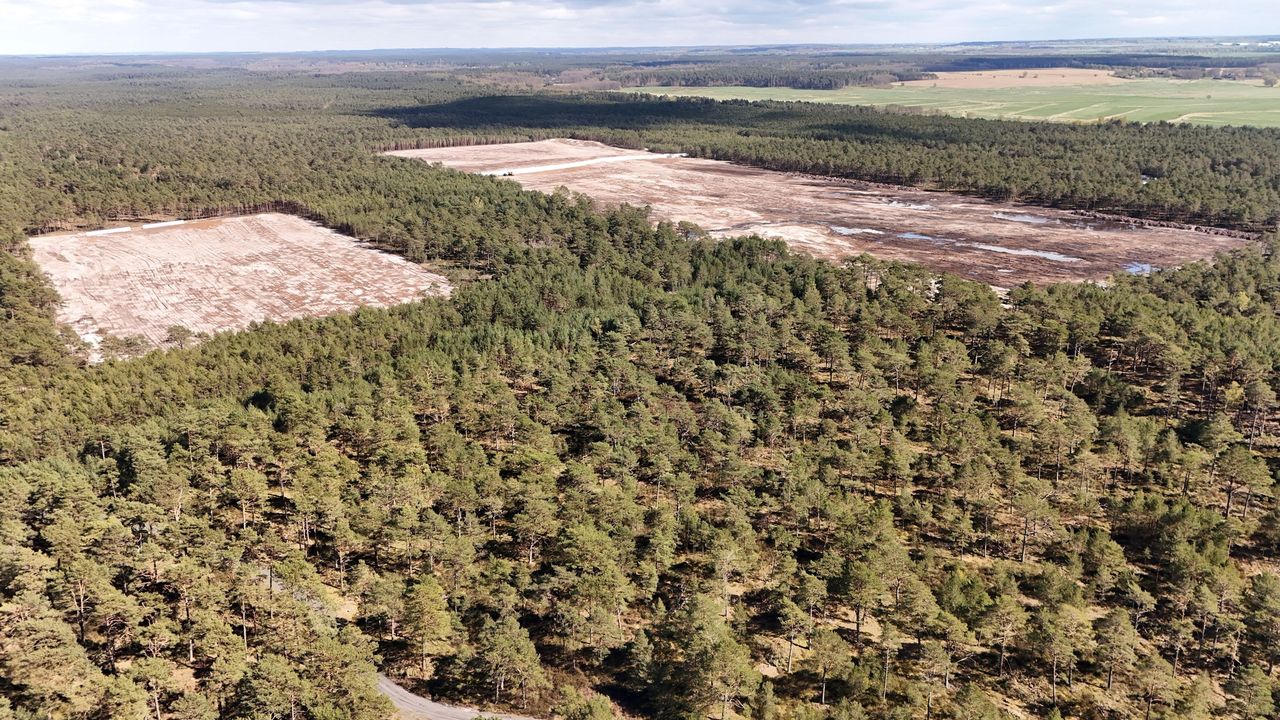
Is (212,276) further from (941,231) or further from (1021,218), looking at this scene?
(1021,218)

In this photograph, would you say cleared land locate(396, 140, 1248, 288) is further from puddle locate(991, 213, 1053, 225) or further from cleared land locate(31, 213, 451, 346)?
cleared land locate(31, 213, 451, 346)

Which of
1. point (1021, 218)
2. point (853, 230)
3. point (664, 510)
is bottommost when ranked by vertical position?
point (664, 510)

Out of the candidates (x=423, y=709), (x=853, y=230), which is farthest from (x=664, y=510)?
(x=853, y=230)

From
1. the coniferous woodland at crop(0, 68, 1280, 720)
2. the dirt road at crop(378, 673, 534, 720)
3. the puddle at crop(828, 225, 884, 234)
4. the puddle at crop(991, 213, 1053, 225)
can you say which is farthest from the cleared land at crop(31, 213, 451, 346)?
the puddle at crop(991, 213, 1053, 225)

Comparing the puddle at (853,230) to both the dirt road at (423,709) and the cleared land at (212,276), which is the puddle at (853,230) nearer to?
the cleared land at (212,276)

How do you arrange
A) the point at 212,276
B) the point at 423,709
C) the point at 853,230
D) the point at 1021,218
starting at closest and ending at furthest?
the point at 423,709 → the point at 212,276 → the point at 853,230 → the point at 1021,218

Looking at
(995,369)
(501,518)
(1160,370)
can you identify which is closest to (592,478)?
(501,518)
